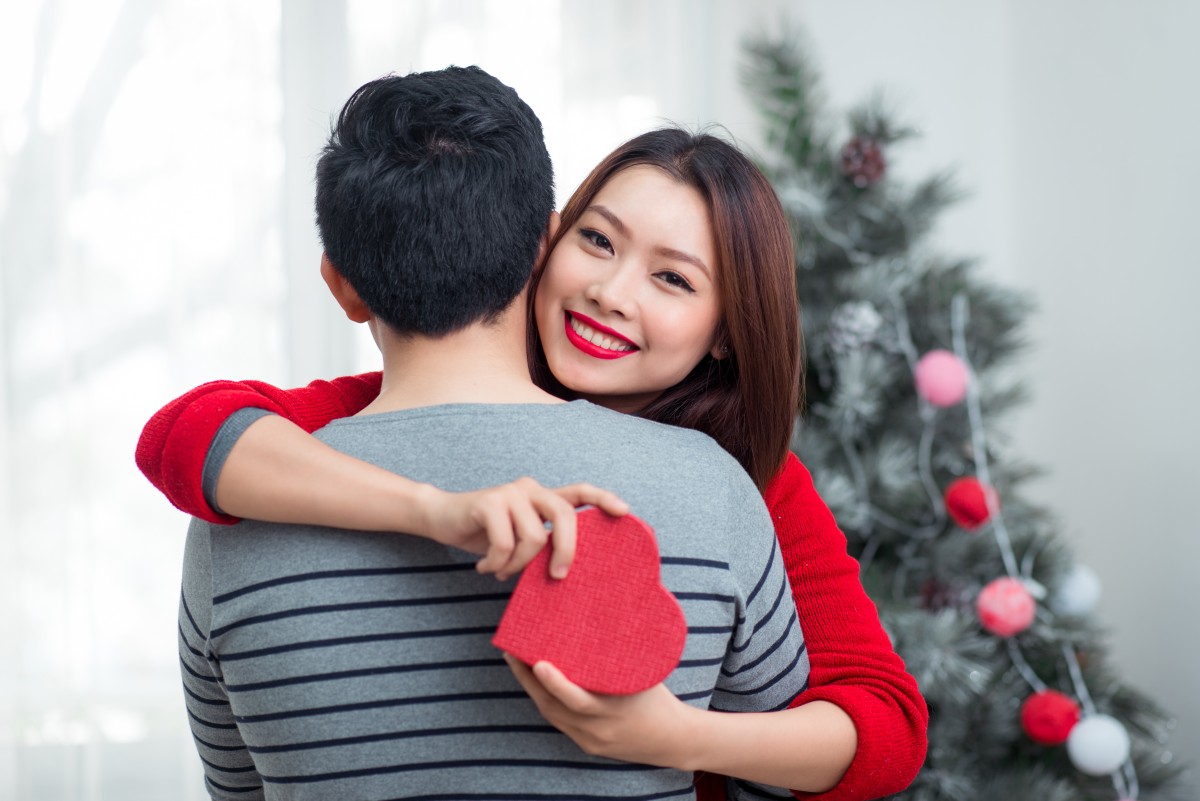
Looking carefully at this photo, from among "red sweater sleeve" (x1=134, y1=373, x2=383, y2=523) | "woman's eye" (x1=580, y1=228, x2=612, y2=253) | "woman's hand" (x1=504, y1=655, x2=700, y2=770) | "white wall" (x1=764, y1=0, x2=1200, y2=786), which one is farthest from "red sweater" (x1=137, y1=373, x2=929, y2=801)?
"white wall" (x1=764, y1=0, x2=1200, y2=786)

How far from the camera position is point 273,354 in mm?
2467

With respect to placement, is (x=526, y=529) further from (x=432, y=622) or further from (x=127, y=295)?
(x=127, y=295)

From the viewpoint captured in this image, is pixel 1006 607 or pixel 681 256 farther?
pixel 1006 607

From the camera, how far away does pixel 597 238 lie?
1.32 m

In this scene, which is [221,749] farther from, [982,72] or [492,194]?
[982,72]

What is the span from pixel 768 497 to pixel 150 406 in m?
1.63

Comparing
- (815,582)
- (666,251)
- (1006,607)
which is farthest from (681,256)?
(1006,607)

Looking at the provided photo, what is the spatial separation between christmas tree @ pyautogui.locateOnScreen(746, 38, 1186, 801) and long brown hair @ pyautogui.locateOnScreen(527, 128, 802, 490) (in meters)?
0.80

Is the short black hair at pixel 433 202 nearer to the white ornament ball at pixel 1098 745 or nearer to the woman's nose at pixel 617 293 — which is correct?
the woman's nose at pixel 617 293

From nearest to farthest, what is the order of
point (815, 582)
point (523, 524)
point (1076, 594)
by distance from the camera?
point (523, 524) < point (815, 582) < point (1076, 594)

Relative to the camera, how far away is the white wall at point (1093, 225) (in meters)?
2.51

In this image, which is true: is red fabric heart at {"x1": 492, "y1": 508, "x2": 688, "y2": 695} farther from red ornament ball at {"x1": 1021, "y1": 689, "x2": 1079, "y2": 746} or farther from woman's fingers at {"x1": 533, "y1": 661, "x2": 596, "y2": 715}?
red ornament ball at {"x1": 1021, "y1": 689, "x2": 1079, "y2": 746}

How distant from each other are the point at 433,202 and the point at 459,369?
137mm

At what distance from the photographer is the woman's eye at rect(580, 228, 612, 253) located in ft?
4.28
